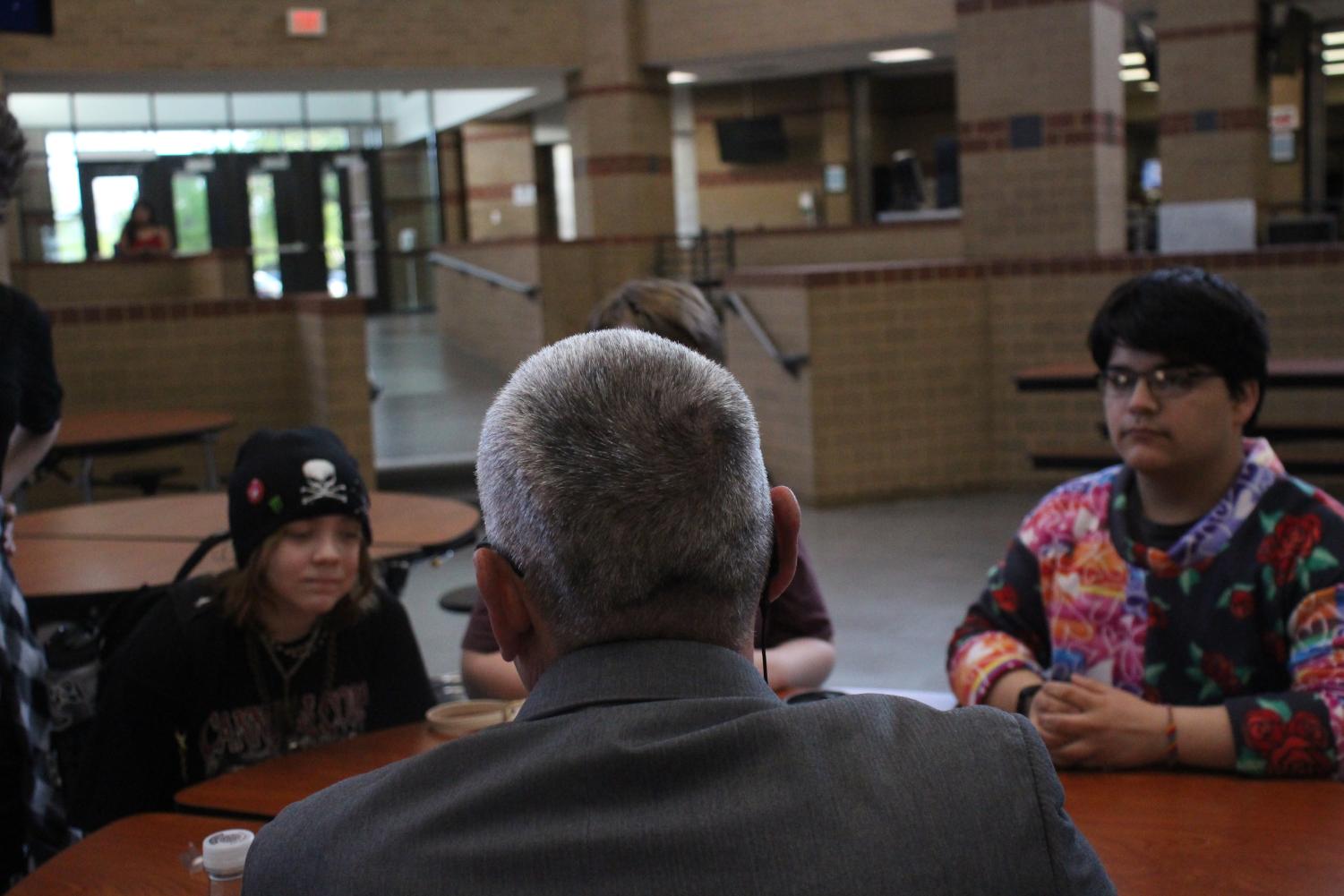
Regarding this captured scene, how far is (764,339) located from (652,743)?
7.41 meters

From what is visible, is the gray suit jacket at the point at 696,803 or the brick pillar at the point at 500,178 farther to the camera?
the brick pillar at the point at 500,178

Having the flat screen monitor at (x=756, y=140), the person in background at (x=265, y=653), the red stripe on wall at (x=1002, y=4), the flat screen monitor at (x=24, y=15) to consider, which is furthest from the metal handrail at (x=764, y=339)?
the flat screen monitor at (x=756, y=140)

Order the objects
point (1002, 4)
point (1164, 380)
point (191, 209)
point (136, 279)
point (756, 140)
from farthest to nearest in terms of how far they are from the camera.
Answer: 1. point (756, 140)
2. point (191, 209)
3. point (136, 279)
4. point (1002, 4)
5. point (1164, 380)

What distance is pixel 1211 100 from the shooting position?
13539mm

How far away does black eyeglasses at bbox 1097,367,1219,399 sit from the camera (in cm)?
228

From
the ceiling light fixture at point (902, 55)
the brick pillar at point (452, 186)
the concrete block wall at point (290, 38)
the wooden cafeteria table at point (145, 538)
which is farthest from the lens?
the brick pillar at point (452, 186)

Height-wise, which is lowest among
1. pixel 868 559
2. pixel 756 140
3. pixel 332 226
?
pixel 868 559

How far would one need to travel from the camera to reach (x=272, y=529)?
2.53 metres

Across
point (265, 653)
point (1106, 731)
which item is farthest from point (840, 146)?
point (1106, 731)

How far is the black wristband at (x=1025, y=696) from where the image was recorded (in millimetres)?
2178

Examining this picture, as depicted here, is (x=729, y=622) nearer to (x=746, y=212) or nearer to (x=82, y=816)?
(x=82, y=816)

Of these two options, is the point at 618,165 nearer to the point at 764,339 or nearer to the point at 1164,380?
the point at 764,339

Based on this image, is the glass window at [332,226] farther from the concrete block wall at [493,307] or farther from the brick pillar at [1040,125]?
the brick pillar at [1040,125]

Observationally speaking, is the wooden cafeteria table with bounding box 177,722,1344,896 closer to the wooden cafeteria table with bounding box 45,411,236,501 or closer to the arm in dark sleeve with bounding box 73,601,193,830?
the arm in dark sleeve with bounding box 73,601,193,830
